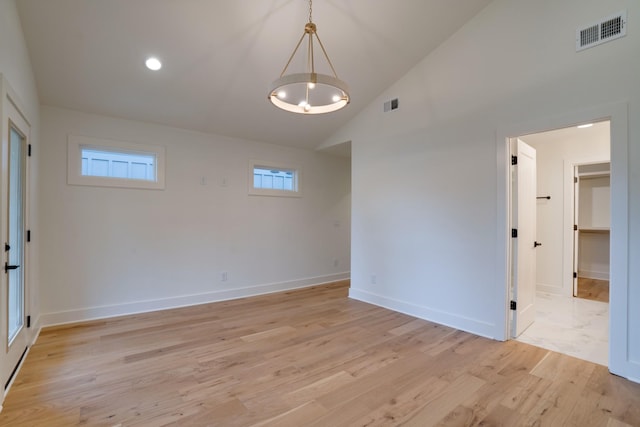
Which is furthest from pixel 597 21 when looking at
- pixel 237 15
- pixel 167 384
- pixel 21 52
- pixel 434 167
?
pixel 21 52

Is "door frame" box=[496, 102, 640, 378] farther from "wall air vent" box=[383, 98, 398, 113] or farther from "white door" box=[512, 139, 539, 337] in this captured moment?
"wall air vent" box=[383, 98, 398, 113]

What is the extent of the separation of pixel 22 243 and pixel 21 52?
5.74ft

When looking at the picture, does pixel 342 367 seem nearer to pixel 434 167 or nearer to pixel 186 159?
pixel 434 167

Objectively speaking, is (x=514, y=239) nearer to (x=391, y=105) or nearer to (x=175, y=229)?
(x=391, y=105)

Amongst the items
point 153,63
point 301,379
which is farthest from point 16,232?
point 301,379

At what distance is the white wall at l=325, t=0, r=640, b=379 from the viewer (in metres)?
2.52

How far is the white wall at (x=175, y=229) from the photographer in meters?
3.76

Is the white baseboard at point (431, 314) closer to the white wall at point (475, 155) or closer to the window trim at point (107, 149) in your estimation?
the white wall at point (475, 155)

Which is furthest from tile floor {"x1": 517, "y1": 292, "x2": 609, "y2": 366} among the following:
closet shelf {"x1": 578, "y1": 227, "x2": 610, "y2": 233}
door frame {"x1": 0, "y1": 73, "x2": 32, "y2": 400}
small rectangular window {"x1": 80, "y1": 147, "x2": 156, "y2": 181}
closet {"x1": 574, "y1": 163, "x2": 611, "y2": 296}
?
small rectangular window {"x1": 80, "y1": 147, "x2": 156, "y2": 181}

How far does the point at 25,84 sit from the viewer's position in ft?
9.48

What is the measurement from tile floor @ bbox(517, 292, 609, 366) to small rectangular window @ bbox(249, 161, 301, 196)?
13.4 feet

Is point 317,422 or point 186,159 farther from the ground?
point 186,159

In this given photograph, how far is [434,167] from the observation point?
389 centimetres

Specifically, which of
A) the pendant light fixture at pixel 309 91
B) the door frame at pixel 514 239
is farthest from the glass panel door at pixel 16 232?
the door frame at pixel 514 239
